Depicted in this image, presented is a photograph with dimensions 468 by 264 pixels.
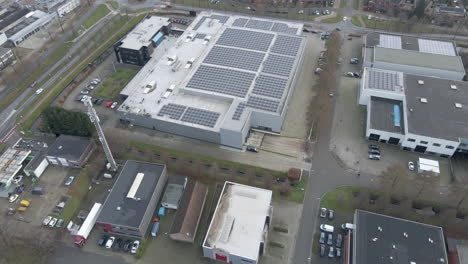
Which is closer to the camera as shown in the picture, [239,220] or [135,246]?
[239,220]

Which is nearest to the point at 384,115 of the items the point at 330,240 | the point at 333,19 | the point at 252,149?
the point at 252,149

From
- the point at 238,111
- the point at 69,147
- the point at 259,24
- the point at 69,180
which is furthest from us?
the point at 259,24

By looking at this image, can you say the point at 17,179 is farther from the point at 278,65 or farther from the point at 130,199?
the point at 278,65

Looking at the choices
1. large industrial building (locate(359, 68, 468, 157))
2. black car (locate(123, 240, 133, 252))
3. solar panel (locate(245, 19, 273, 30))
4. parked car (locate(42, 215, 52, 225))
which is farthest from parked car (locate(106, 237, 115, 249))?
solar panel (locate(245, 19, 273, 30))

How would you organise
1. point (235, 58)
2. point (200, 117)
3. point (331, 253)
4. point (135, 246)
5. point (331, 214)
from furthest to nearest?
1. point (235, 58)
2. point (200, 117)
3. point (331, 214)
4. point (135, 246)
5. point (331, 253)

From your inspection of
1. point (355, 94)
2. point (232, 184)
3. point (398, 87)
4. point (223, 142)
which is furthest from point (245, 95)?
point (398, 87)

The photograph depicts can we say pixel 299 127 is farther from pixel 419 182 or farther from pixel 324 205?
pixel 419 182
